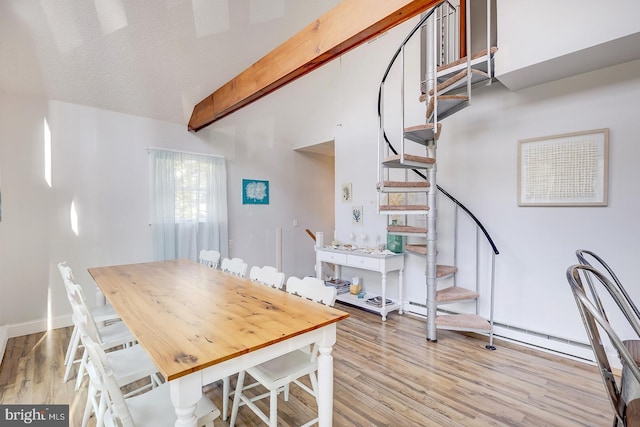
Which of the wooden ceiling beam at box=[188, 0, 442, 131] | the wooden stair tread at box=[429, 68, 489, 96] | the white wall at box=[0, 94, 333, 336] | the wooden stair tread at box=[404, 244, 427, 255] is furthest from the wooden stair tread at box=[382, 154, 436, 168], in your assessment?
the white wall at box=[0, 94, 333, 336]

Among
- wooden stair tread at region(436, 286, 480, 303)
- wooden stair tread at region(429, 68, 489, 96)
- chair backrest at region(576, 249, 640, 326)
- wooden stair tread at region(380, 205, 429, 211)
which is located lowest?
wooden stair tread at region(436, 286, 480, 303)

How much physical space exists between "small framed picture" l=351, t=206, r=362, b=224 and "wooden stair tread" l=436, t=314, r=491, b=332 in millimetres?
1723

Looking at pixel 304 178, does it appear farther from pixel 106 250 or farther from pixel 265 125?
pixel 106 250

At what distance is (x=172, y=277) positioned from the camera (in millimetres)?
2332

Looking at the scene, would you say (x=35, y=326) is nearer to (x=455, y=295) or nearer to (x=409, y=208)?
(x=409, y=208)

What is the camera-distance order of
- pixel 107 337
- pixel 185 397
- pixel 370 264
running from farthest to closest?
pixel 370 264
pixel 107 337
pixel 185 397

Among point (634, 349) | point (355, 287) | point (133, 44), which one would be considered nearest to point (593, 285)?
point (634, 349)

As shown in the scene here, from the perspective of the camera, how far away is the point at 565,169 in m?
2.60

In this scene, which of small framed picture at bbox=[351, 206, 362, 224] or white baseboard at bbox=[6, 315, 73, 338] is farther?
small framed picture at bbox=[351, 206, 362, 224]

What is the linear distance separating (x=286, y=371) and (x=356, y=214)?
9.56 feet

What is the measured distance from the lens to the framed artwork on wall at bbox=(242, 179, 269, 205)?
15.3 feet

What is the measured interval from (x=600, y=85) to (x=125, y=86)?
14.5 feet

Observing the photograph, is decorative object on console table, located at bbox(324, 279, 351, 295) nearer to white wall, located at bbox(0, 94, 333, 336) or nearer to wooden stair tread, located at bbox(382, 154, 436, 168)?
white wall, located at bbox(0, 94, 333, 336)

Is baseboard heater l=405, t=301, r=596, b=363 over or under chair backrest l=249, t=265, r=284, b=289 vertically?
under
